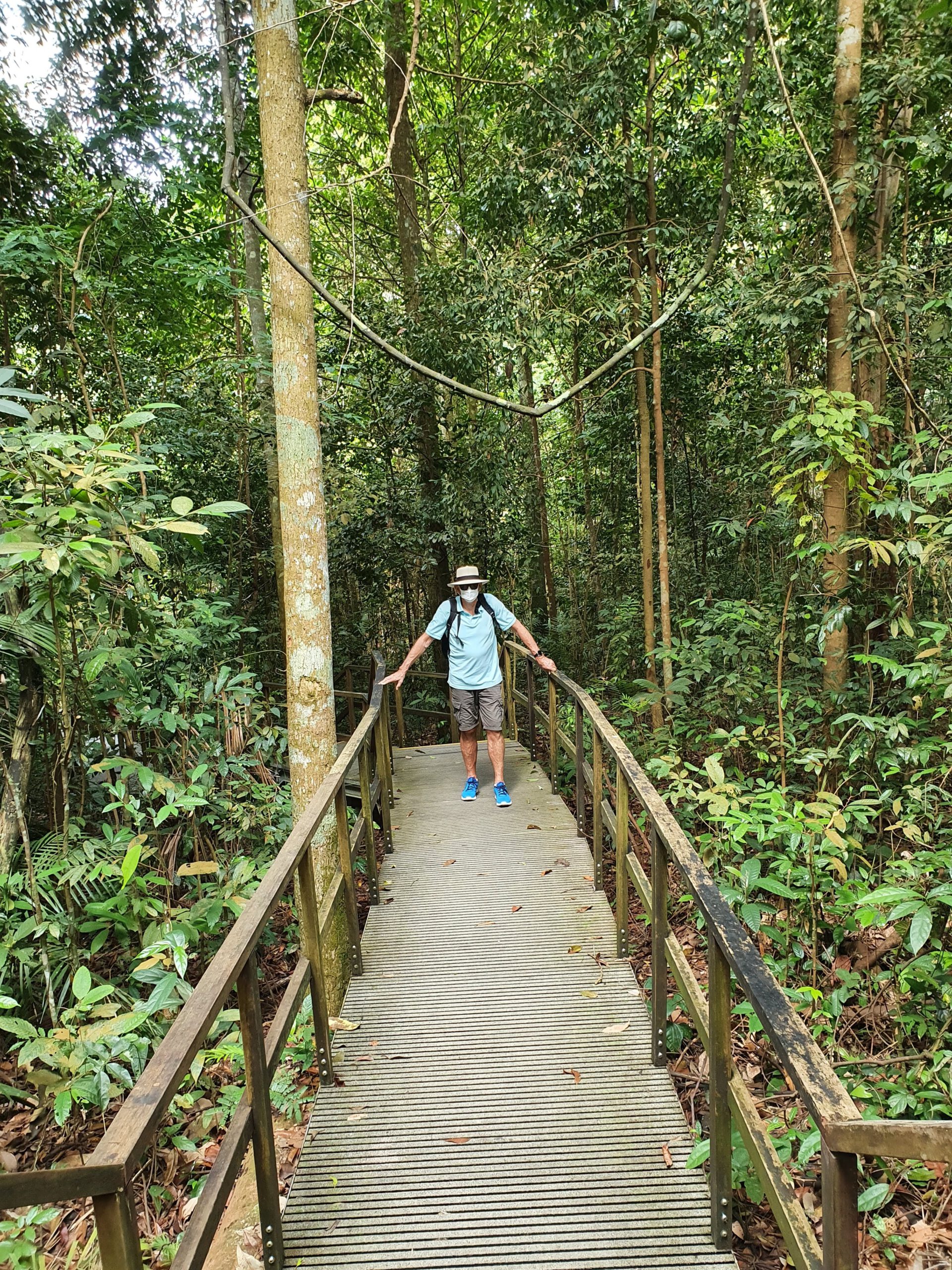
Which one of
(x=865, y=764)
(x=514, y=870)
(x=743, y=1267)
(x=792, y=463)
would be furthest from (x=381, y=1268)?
(x=792, y=463)

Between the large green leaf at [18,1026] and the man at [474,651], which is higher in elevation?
the man at [474,651]

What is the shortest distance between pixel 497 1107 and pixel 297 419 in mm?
3352

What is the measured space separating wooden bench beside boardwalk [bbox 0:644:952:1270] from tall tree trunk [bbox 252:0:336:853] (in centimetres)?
36

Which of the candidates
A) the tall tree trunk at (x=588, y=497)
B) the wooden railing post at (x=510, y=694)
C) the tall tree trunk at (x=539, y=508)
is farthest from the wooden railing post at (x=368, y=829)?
the tall tree trunk at (x=539, y=508)

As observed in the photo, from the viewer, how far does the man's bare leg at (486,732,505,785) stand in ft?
18.7

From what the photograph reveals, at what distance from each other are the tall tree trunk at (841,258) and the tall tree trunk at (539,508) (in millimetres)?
5489

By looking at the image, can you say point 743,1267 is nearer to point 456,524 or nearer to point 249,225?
point 456,524

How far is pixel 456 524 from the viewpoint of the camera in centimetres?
948

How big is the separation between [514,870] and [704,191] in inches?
250

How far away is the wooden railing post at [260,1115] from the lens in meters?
2.09

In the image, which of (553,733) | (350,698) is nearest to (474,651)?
(553,733)

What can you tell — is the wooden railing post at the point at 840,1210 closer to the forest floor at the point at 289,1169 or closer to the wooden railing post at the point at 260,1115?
the forest floor at the point at 289,1169

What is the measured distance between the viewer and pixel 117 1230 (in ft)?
4.25

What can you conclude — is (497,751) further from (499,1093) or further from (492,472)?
(492,472)
